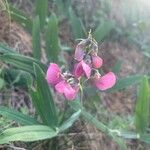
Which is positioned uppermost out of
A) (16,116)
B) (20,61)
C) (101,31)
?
(101,31)

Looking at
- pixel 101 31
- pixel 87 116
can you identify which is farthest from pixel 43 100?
pixel 101 31

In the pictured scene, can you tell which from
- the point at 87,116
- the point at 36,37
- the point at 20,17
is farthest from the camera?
the point at 20,17

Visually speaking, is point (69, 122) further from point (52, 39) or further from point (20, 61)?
point (52, 39)

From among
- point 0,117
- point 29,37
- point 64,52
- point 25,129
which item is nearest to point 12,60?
point 0,117

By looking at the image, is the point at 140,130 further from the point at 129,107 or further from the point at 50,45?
the point at 129,107

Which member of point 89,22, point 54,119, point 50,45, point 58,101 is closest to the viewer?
point 54,119

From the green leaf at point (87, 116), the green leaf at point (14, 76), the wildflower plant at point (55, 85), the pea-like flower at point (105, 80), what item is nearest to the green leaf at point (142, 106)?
the wildflower plant at point (55, 85)

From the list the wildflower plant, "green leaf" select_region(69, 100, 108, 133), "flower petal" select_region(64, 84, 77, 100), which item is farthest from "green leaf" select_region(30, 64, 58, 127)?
"flower petal" select_region(64, 84, 77, 100)
